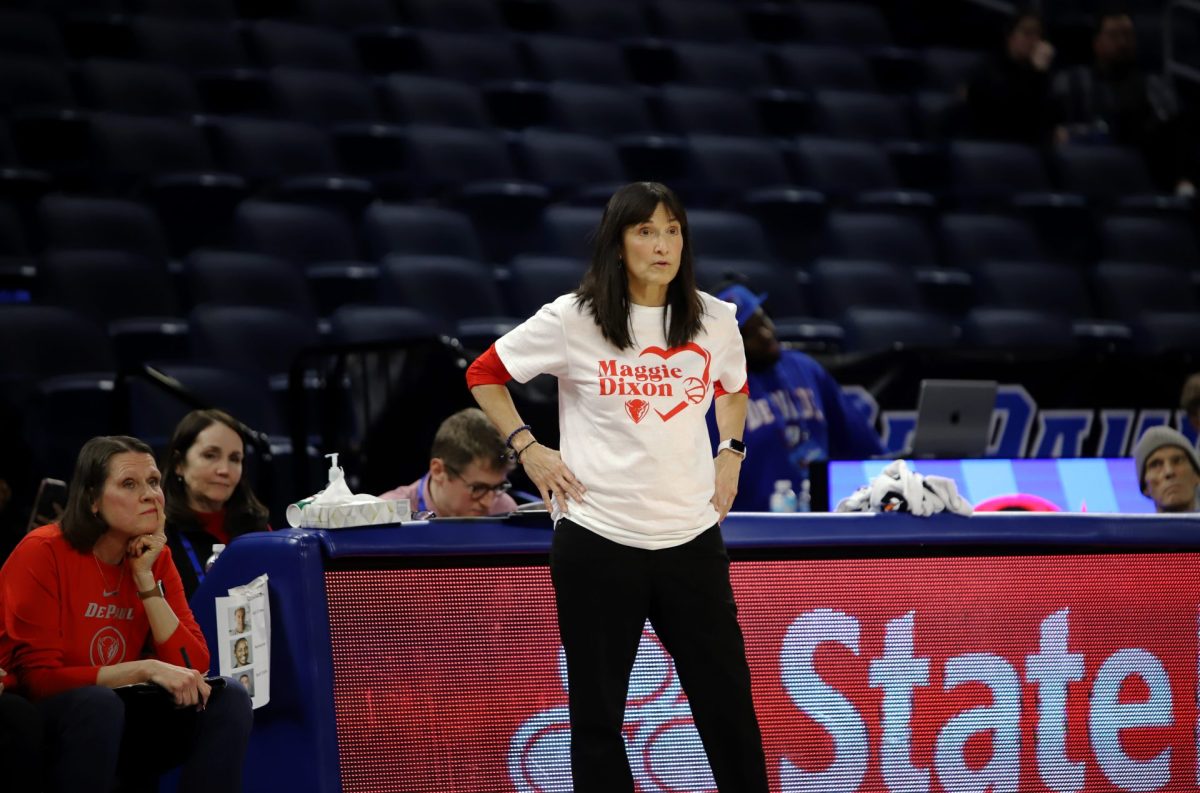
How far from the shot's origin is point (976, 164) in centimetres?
1098

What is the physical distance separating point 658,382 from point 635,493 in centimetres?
25

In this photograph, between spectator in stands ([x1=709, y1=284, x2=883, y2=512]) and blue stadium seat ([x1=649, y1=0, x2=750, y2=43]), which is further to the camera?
blue stadium seat ([x1=649, y1=0, x2=750, y2=43])

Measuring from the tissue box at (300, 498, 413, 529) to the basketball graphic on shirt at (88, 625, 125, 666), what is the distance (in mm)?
531

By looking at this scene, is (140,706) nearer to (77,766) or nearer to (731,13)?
(77,766)

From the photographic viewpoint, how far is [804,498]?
6.52m

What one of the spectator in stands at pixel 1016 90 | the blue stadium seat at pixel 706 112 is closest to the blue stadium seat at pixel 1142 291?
the spectator in stands at pixel 1016 90

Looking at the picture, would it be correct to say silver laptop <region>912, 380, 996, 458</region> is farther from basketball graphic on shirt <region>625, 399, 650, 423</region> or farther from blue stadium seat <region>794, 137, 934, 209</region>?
blue stadium seat <region>794, 137, 934, 209</region>

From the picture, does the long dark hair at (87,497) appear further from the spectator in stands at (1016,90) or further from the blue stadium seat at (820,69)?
the spectator in stands at (1016,90)

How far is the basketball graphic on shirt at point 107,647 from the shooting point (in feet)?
12.4

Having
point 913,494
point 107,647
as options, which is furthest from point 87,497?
point 913,494

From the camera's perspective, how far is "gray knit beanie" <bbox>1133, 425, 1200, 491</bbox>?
5918 millimetres

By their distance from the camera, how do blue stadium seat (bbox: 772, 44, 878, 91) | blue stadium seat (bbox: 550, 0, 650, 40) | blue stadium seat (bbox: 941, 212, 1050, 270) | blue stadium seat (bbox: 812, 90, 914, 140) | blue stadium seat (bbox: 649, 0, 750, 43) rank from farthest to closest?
blue stadium seat (bbox: 649, 0, 750, 43) < blue stadium seat (bbox: 772, 44, 878, 91) < blue stadium seat (bbox: 550, 0, 650, 40) < blue stadium seat (bbox: 812, 90, 914, 140) < blue stadium seat (bbox: 941, 212, 1050, 270)

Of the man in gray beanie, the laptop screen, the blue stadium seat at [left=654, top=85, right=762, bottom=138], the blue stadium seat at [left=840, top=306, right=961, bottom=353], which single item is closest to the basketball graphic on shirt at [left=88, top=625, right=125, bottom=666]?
the laptop screen

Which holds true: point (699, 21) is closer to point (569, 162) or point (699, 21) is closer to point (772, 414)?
point (569, 162)
